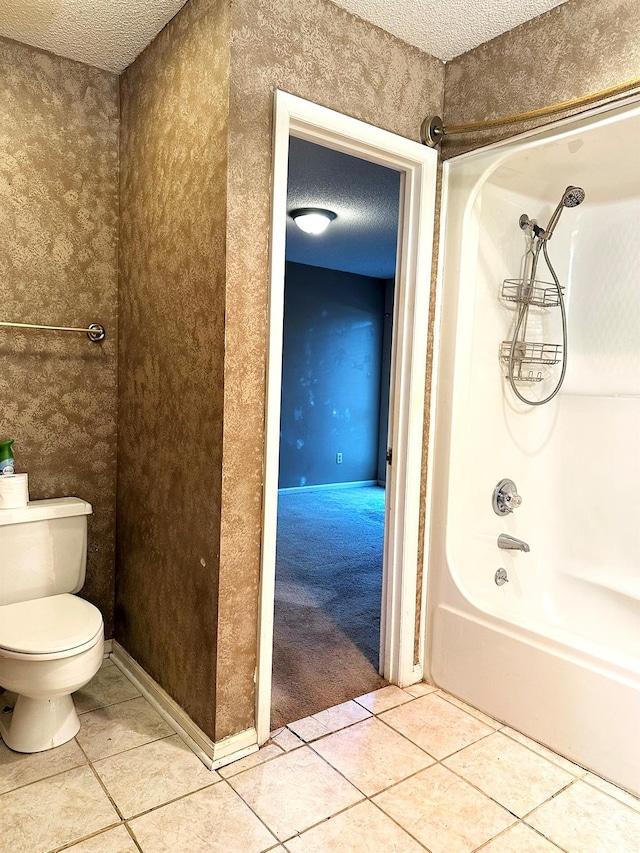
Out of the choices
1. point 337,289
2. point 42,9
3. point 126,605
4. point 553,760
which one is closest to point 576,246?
point 553,760

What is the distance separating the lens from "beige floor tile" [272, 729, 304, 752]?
2.05 m

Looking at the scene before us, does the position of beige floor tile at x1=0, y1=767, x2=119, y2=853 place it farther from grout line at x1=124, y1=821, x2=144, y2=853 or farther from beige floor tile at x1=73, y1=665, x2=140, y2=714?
beige floor tile at x1=73, y1=665, x2=140, y2=714

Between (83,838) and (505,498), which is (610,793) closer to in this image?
(505,498)

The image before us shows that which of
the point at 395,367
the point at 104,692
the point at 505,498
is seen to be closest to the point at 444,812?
the point at 505,498

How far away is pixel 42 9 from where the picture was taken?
6.57 feet

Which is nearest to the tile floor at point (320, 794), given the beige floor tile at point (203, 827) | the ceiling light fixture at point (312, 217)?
the beige floor tile at point (203, 827)

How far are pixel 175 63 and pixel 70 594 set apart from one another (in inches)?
76.0

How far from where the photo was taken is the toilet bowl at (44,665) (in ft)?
6.20

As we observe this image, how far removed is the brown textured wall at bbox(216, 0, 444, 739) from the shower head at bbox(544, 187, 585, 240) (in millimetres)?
866

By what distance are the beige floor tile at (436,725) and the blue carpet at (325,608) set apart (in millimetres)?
210

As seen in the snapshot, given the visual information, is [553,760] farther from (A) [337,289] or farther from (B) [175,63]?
(A) [337,289]

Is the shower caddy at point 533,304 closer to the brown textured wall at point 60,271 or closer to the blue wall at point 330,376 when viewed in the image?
the brown textured wall at point 60,271

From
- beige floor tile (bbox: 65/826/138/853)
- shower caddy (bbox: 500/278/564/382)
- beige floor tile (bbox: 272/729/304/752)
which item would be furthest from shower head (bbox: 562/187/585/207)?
beige floor tile (bbox: 65/826/138/853)

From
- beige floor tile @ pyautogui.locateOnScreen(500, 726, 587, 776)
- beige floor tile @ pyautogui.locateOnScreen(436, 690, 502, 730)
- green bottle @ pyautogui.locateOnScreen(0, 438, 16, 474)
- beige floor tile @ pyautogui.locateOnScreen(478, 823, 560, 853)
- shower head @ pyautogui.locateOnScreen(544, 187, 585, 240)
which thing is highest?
shower head @ pyautogui.locateOnScreen(544, 187, 585, 240)
